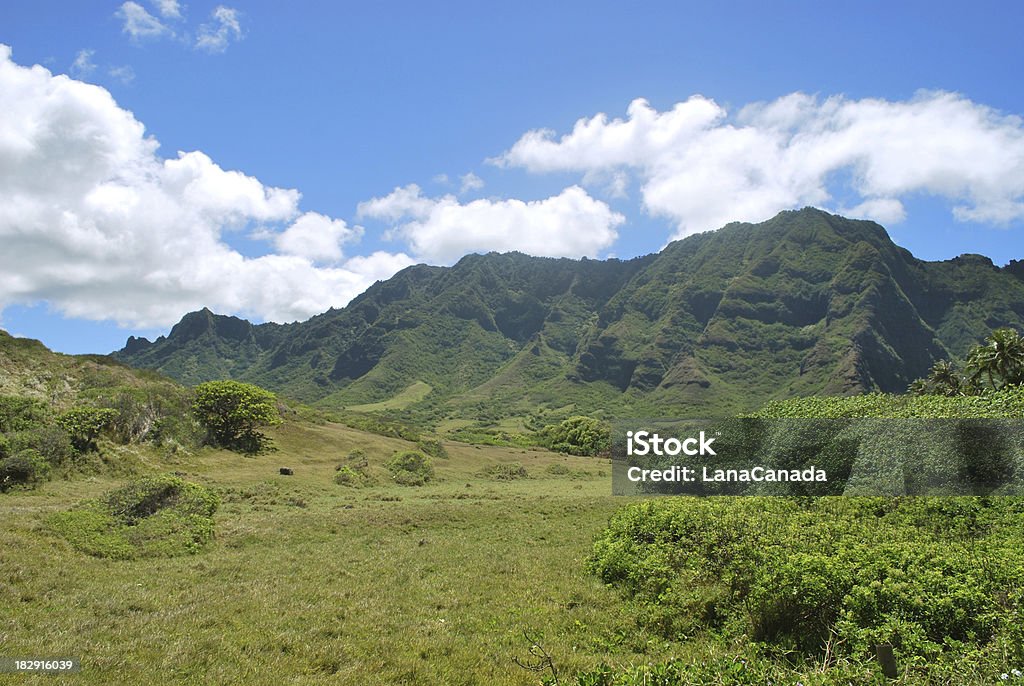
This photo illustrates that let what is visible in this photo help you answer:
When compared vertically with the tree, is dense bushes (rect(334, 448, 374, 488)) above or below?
below

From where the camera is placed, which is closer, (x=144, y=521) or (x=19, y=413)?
(x=144, y=521)

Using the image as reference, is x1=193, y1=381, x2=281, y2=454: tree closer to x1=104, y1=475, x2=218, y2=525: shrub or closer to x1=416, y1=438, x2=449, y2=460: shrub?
x1=416, y1=438, x2=449, y2=460: shrub

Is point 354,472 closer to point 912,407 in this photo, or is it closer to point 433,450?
point 433,450

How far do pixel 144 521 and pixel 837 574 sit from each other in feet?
74.2

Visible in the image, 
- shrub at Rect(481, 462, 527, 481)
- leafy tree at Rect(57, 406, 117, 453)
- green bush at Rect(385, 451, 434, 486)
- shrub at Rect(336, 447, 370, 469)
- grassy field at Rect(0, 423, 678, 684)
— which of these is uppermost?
leafy tree at Rect(57, 406, 117, 453)

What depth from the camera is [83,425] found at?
35375mm

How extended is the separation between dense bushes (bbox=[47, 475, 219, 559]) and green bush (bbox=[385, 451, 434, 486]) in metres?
22.9

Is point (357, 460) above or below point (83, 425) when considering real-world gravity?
below

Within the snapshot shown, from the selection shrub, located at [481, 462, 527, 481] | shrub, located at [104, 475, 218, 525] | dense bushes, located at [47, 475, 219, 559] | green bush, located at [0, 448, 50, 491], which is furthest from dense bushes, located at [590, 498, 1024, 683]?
shrub, located at [481, 462, 527, 481]

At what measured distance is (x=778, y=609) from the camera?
10.4 m

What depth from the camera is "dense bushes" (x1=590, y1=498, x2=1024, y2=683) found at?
27.6 feet

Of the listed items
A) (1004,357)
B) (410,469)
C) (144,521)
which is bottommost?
(410,469)

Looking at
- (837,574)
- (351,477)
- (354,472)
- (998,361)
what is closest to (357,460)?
(354,472)

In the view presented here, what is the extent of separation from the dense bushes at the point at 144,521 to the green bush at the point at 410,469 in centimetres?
2292
